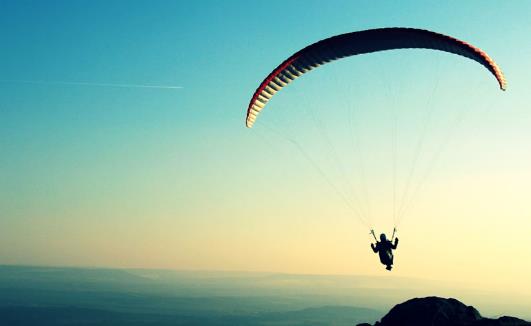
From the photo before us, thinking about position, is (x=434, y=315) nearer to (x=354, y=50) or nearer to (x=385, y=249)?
(x=385, y=249)

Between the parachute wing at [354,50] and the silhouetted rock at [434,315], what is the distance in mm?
25582

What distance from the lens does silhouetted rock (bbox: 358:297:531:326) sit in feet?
128

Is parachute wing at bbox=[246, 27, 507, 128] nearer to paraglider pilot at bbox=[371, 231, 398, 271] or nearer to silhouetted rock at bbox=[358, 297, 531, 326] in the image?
paraglider pilot at bbox=[371, 231, 398, 271]

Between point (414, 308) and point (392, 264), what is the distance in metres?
23.3

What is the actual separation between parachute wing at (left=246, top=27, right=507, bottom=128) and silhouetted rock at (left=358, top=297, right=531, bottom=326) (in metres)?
25.6

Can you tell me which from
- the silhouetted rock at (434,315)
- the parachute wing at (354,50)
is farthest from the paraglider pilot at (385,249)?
the silhouetted rock at (434,315)

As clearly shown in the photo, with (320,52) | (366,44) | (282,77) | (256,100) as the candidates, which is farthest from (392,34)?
(256,100)

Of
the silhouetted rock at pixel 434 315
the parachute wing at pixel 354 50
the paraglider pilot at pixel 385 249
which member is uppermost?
the parachute wing at pixel 354 50

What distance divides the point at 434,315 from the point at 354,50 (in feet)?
89.7

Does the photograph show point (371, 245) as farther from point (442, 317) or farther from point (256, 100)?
point (442, 317)

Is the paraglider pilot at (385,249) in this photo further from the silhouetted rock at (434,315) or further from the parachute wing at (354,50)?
the silhouetted rock at (434,315)

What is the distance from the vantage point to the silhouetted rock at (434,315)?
128ft

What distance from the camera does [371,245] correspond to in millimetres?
22000

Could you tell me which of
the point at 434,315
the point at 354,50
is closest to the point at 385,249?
the point at 354,50
